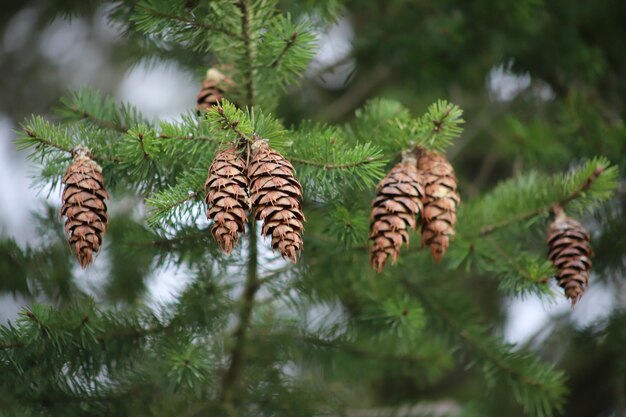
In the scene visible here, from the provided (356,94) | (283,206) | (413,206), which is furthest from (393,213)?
(356,94)

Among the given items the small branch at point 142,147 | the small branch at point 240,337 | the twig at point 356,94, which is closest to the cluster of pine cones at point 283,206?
the small branch at point 142,147

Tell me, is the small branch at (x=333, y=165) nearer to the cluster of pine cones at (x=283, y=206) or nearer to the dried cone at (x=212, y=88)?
the cluster of pine cones at (x=283, y=206)

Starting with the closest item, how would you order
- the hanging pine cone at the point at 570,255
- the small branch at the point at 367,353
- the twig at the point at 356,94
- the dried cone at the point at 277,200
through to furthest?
the dried cone at the point at 277,200 → the hanging pine cone at the point at 570,255 → the small branch at the point at 367,353 → the twig at the point at 356,94

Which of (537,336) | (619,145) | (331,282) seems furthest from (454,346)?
(537,336)

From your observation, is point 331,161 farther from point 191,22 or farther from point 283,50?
point 191,22

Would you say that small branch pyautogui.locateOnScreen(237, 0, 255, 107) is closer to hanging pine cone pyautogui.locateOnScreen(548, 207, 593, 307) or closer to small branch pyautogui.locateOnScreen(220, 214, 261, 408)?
small branch pyautogui.locateOnScreen(220, 214, 261, 408)

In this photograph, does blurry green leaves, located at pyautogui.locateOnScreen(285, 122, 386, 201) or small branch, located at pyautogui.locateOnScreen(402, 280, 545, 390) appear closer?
blurry green leaves, located at pyautogui.locateOnScreen(285, 122, 386, 201)

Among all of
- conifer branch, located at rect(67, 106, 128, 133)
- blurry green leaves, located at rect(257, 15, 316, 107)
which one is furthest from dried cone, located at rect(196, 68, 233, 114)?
conifer branch, located at rect(67, 106, 128, 133)
